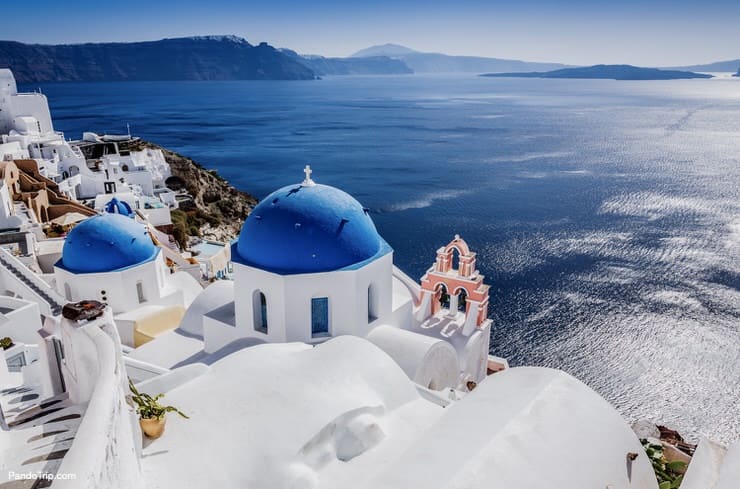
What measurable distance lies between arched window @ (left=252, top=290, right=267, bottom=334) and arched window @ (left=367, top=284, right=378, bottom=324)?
2763 mm

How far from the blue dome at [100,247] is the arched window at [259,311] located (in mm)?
6155

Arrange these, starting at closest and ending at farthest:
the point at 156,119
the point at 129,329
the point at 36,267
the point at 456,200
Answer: the point at 129,329, the point at 36,267, the point at 456,200, the point at 156,119

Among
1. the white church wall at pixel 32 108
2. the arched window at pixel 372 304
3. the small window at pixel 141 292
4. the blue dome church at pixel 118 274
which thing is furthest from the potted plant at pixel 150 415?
the white church wall at pixel 32 108

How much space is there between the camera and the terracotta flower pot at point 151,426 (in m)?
7.32

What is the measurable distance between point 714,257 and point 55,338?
46536 millimetres

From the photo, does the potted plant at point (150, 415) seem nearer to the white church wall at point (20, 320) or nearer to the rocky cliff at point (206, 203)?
the white church wall at point (20, 320)

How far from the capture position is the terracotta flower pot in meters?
7.32

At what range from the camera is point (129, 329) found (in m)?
16.2

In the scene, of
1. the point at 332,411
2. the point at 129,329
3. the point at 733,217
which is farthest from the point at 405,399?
the point at 733,217

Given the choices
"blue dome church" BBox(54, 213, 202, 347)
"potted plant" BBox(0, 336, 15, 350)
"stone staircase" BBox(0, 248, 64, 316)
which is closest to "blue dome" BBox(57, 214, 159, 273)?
"blue dome church" BBox(54, 213, 202, 347)

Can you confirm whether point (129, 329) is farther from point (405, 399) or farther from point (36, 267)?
point (405, 399)

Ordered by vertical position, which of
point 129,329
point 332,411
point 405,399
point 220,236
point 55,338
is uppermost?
point 55,338

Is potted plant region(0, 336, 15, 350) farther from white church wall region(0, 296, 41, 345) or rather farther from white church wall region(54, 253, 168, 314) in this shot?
white church wall region(54, 253, 168, 314)

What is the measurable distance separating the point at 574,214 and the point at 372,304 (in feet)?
141
